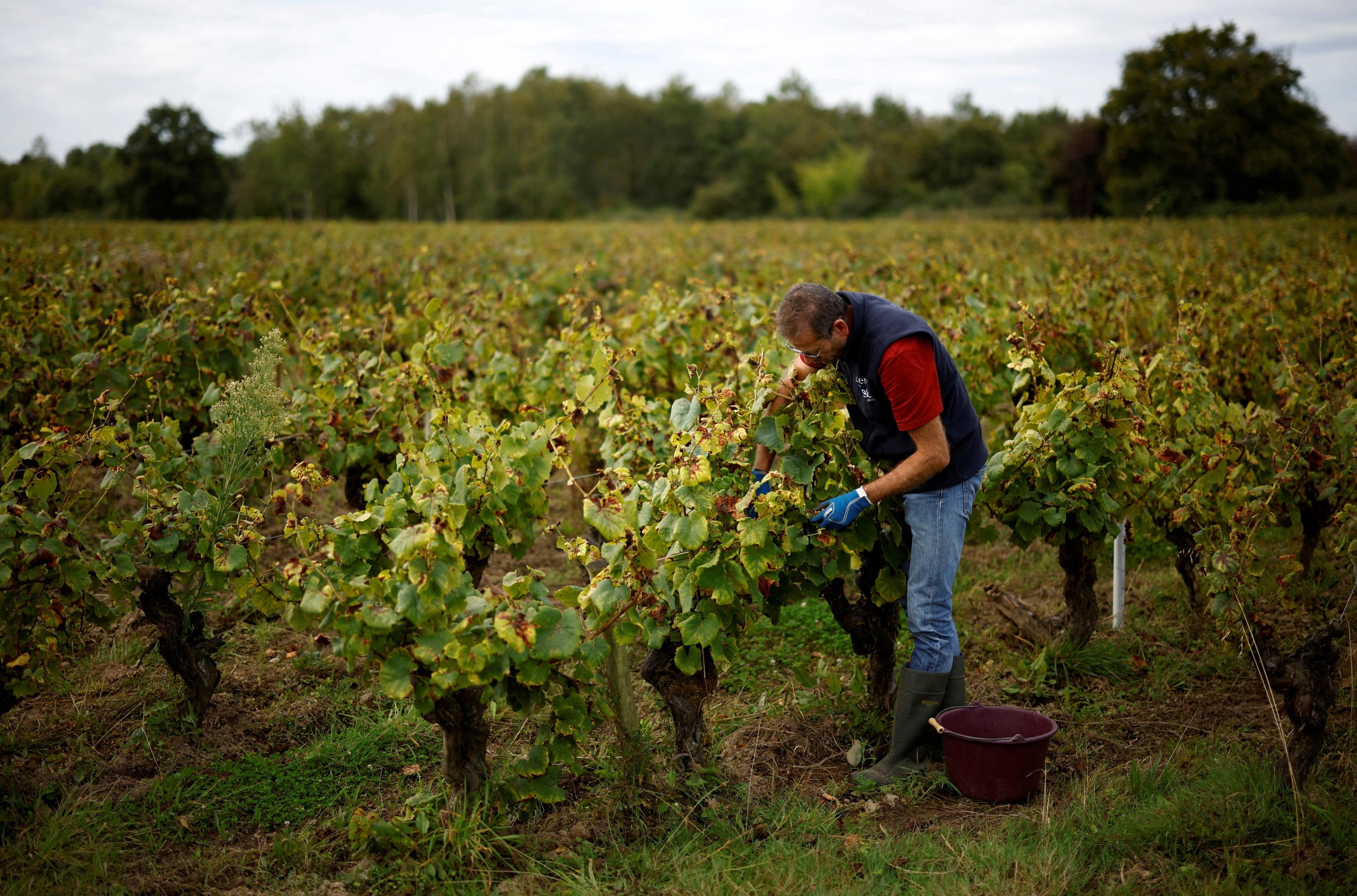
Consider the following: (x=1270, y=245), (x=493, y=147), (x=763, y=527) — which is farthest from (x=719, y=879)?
(x=493, y=147)

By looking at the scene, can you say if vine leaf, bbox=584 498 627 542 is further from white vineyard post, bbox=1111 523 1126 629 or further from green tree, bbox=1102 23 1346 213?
green tree, bbox=1102 23 1346 213

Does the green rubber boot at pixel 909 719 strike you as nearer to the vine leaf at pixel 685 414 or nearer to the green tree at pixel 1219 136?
the vine leaf at pixel 685 414

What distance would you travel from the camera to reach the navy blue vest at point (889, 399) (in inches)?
114

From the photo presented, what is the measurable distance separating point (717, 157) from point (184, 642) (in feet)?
197

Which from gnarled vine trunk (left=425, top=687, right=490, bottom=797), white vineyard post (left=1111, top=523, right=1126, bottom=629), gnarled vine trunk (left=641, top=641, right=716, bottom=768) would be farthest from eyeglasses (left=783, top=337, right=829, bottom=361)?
white vineyard post (left=1111, top=523, right=1126, bottom=629)

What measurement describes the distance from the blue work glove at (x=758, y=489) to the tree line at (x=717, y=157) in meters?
34.1

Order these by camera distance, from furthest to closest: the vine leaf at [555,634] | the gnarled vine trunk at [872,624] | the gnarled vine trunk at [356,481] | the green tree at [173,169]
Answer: the green tree at [173,169] → the gnarled vine trunk at [356,481] → the gnarled vine trunk at [872,624] → the vine leaf at [555,634]

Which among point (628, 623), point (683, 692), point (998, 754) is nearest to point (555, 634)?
point (628, 623)

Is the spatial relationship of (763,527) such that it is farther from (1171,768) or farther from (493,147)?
(493,147)

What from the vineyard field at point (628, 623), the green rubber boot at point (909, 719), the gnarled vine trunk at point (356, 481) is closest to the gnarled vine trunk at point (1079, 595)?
the vineyard field at point (628, 623)

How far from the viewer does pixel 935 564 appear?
3047 mm

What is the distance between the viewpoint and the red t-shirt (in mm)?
2805

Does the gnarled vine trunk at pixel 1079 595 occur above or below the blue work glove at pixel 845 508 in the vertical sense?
below

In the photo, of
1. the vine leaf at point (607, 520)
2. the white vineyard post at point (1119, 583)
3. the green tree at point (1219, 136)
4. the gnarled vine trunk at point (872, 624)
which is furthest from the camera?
the green tree at point (1219, 136)
